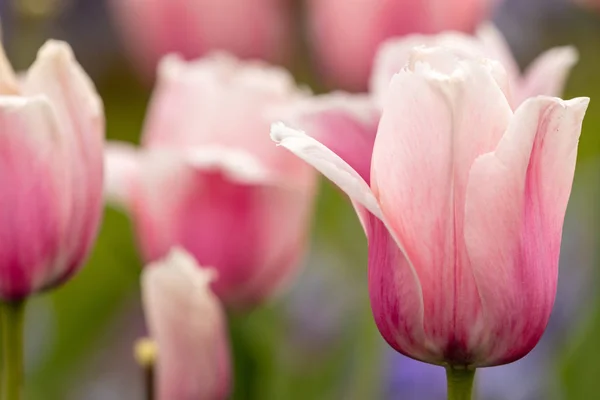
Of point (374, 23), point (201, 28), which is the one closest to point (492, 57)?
point (374, 23)

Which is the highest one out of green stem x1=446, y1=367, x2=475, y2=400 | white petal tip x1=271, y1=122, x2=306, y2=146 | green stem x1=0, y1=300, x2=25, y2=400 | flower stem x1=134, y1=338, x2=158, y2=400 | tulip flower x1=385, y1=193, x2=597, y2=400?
white petal tip x1=271, y1=122, x2=306, y2=146

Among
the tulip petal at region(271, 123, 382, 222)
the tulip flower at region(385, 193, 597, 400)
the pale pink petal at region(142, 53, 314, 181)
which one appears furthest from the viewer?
the tulip flower at region(385, 193, 597, 400)

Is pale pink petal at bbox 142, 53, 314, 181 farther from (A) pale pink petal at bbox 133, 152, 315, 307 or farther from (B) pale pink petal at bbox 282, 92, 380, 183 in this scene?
(B) pale pink petal at bbox 282, 92, 380, 183

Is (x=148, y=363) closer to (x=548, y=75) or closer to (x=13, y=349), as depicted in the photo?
(x=13, y=349)

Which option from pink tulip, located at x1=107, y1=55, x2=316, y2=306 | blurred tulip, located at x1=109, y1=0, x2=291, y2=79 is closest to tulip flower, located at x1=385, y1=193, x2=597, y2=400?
pink tulip, located at x1=107, y1=55, x2=316, y2=306

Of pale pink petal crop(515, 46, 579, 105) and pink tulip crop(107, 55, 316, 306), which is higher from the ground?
pale pink petal crop(515, 46, 579, 105)

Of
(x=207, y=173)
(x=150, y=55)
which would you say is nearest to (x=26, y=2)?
(x=150, y=55)
